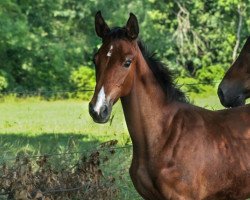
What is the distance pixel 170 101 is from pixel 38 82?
21.7m

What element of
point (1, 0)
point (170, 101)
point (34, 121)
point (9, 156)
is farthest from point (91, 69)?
point (170, 101)

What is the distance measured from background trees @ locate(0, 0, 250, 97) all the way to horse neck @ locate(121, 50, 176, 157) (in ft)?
61.4

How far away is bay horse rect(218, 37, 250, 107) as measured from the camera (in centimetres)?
535

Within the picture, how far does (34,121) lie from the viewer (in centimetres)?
1263

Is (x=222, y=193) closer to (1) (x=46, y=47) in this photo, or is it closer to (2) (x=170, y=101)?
(2) (x=170, y=101)

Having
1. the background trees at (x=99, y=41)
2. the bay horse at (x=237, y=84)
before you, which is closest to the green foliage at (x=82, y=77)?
the background trees at (x=99, y=41)

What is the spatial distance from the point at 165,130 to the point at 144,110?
0.19 metres

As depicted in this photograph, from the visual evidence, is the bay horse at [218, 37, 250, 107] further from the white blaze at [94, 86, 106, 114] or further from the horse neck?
the white blaze at [94, 86, 106, 114]

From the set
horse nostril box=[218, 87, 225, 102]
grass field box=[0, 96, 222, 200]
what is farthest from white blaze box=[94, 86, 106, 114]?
horse nostril box=[218, 87, 225, 102]

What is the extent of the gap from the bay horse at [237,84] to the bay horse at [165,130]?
75 centimetres

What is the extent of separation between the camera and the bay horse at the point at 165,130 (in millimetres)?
4141

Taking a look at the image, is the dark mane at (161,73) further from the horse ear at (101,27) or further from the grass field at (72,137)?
the grass field at (72,137)

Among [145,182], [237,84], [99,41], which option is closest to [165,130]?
[145,182]

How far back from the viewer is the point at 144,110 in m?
4.38
